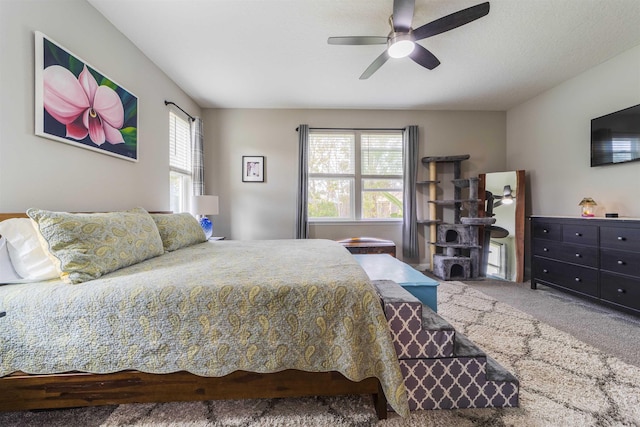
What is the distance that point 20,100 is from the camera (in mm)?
1486

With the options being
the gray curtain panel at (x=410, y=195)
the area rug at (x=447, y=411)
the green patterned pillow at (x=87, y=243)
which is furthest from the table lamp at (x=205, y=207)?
the gray curtain panel at (x=410, y=195)

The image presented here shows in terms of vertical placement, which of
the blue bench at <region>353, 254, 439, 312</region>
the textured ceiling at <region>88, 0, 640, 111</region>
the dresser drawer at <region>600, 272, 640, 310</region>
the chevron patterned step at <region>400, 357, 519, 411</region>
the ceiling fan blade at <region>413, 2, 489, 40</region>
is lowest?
the chevron patterned step at <region>400, 357, 519, 411</region>

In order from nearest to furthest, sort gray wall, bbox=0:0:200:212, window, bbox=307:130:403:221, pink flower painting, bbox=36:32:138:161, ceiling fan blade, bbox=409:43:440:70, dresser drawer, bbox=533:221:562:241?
gray wall, bbox=0:0:200:212 < pink flower painting, bbox=36:32:138:161 < ceiling fan blade, bbox=409:43:440:70 < dresser drawer, bbox=533:221:562:241 < window, bbox=307:130:403:221

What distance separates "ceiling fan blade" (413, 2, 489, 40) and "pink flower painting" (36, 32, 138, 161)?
2554 millimetres

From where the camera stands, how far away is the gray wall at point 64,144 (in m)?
1.45

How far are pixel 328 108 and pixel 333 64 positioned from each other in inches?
51.3

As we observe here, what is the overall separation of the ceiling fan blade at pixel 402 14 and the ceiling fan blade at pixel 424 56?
0.22 m

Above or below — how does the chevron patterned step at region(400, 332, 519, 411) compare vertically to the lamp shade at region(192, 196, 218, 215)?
below

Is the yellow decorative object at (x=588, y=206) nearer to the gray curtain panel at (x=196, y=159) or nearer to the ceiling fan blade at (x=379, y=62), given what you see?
the ceiling fan blade at (x=379, y=62)

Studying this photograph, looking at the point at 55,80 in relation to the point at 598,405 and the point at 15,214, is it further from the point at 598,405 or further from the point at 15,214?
the point at 598,405

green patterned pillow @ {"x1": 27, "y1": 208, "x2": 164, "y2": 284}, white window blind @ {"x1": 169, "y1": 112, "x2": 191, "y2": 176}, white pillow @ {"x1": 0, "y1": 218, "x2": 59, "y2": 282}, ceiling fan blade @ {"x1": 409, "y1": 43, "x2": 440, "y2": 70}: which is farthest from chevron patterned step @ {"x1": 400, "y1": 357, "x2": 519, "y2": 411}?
white window blind @ {"x1": 169, "y1": 112, "x2": 191, "y2": 176}

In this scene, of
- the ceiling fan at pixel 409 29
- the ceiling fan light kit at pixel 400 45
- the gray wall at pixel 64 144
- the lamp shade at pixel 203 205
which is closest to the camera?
the gray wall at pixel 64 144

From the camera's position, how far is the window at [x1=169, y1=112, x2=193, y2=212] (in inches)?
126

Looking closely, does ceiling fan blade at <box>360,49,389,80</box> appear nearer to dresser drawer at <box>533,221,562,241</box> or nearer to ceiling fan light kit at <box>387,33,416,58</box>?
ceiling fan light kit at <box>387,33,416,58</box>
